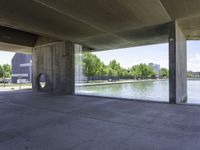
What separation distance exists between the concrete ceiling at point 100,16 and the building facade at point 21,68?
2612 centimetres

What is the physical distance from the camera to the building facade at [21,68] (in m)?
30.6

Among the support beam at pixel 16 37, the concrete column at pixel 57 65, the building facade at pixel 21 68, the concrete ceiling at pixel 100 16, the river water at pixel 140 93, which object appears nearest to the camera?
the concrete ceiling at pixel 100 16

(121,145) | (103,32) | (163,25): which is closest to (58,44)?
(103,32)

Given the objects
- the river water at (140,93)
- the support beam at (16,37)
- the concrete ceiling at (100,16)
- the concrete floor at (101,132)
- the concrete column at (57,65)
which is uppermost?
the support beam at (16,37)

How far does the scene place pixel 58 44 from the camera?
916 centimetres

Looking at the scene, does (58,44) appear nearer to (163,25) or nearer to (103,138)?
(163,25)

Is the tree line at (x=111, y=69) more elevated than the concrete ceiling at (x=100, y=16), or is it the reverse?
the concrete ceiling at (x=100, y=16)

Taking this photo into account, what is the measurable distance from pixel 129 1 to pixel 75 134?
3.63 meters

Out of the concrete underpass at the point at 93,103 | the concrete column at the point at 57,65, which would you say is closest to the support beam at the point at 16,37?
the concrete underpass at the point at 93,103

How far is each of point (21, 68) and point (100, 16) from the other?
30177 millimetres

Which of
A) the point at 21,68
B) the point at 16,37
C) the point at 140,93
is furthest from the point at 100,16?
the point at 21,68

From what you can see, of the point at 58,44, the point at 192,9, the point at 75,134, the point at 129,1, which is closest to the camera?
the point at 75,134

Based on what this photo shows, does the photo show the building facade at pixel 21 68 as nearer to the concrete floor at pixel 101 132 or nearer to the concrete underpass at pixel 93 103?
the concrete underpass at pixel 93 103

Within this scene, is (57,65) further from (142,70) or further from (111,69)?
(142,70)
